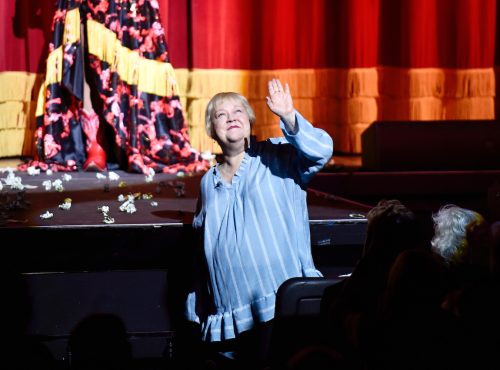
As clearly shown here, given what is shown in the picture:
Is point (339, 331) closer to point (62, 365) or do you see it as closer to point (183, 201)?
point (62, 365)

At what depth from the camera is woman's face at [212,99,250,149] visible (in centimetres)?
197

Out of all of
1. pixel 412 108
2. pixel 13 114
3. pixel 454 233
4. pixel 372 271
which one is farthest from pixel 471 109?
pixel 372 271

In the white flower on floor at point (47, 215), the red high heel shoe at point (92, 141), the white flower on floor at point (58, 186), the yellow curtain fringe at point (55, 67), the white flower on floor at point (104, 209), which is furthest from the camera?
the yellow curtain fringe at point (55, 67)

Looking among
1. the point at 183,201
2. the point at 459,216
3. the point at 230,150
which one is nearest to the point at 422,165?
the point at 183,201

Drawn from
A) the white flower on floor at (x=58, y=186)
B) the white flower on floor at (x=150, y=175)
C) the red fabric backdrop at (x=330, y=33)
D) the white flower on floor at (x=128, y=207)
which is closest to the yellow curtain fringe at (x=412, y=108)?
the red fabric backdrop at (x=330, y=33)

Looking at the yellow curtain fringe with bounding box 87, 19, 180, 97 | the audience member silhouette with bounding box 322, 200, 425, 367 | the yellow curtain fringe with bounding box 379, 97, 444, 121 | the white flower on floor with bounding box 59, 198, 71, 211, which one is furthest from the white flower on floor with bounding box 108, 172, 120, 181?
the audience member silhouette with bounding box 322, 200, 425, 367

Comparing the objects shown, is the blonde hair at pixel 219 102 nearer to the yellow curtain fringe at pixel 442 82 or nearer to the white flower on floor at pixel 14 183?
the white flower on floor at pixel 14 183

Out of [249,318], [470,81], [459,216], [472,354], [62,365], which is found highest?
[470,81]

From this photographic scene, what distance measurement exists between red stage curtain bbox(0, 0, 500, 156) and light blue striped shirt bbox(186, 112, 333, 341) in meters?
3.31

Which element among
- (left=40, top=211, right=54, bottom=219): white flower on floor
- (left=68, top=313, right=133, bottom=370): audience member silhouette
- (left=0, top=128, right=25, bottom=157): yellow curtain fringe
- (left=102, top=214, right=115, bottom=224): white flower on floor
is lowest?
(left=68, top=313, right=133, bottom=370): audience member silhouette

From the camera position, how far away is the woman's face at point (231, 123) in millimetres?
1973

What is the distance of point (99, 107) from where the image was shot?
15.0 feet

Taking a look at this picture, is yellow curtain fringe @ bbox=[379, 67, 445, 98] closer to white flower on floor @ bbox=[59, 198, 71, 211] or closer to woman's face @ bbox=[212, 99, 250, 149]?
white flower on floor @ bbox=[59, 198, 71, 211]

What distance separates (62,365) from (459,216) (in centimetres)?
147
